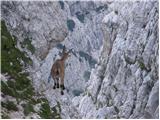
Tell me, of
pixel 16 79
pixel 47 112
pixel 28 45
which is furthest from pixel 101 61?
pixel 47 112

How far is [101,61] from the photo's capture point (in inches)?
5782

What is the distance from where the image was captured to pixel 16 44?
78.6ft

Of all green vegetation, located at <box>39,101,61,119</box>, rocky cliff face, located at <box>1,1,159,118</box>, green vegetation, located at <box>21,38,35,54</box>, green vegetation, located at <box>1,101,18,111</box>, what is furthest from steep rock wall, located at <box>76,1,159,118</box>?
green vegetation, located at <box>1,101,18,111</box>

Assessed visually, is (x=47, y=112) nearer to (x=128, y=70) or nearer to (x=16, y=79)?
(x=16, y=79)

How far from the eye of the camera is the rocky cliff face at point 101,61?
23.5 meters

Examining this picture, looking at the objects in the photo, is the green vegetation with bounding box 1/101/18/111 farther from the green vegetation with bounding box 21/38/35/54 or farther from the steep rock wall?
the steep rock wall

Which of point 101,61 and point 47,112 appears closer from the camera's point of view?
point 47,112

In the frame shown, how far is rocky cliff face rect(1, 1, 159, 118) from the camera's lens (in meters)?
23.5

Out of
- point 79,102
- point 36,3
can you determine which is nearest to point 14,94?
point 36,3

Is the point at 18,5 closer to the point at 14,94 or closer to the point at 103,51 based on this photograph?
the point at 14,94

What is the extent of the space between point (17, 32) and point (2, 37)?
3.51 metres

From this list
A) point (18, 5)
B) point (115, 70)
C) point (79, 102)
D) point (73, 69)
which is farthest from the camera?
point (73, 69)

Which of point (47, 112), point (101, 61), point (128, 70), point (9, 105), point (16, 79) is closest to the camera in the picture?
point (9, 105)

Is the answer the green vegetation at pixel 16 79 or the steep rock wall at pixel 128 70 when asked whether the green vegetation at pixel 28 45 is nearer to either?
the green vegetation at pixel 16 79
